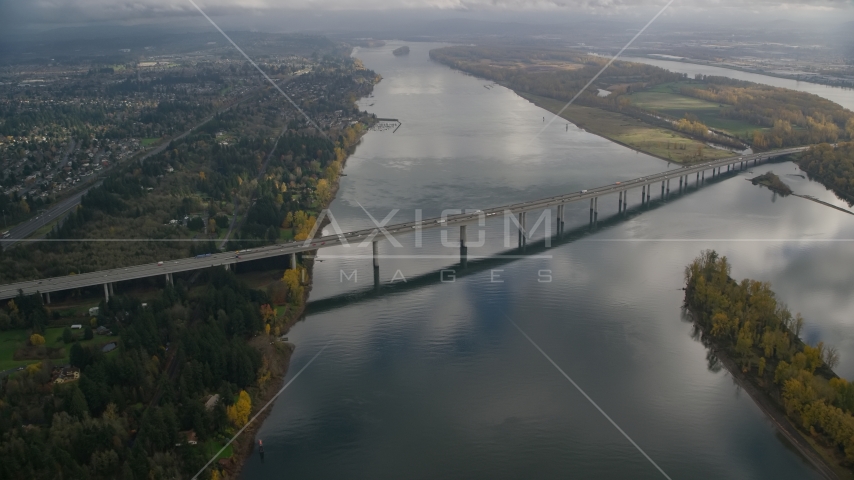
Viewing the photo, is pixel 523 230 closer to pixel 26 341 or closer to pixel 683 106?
pixel 26 341

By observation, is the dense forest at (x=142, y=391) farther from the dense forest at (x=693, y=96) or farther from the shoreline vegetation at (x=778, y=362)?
the dense forest at (x=693, y=96)

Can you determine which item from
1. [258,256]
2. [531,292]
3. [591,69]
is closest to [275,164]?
[258,256]

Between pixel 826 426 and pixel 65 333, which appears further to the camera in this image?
pixel 65 333

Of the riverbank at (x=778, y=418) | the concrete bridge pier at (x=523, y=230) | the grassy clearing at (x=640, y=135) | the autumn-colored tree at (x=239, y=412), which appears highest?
the grassy clearing at (x=640, y=135)

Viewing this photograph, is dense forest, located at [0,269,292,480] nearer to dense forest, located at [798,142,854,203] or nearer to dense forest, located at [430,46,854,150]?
dense forest, located at [798,142,854,203]

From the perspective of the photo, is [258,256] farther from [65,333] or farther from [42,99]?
[42,99]

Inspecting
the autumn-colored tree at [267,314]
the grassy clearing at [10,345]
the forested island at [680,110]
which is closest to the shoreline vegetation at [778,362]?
the autumn-colored tree at [267,314]

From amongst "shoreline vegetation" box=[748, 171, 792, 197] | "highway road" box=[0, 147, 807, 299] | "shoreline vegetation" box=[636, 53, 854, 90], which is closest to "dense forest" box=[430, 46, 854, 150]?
"shoreline vegetation" box=[748, 171, 792, 197]
